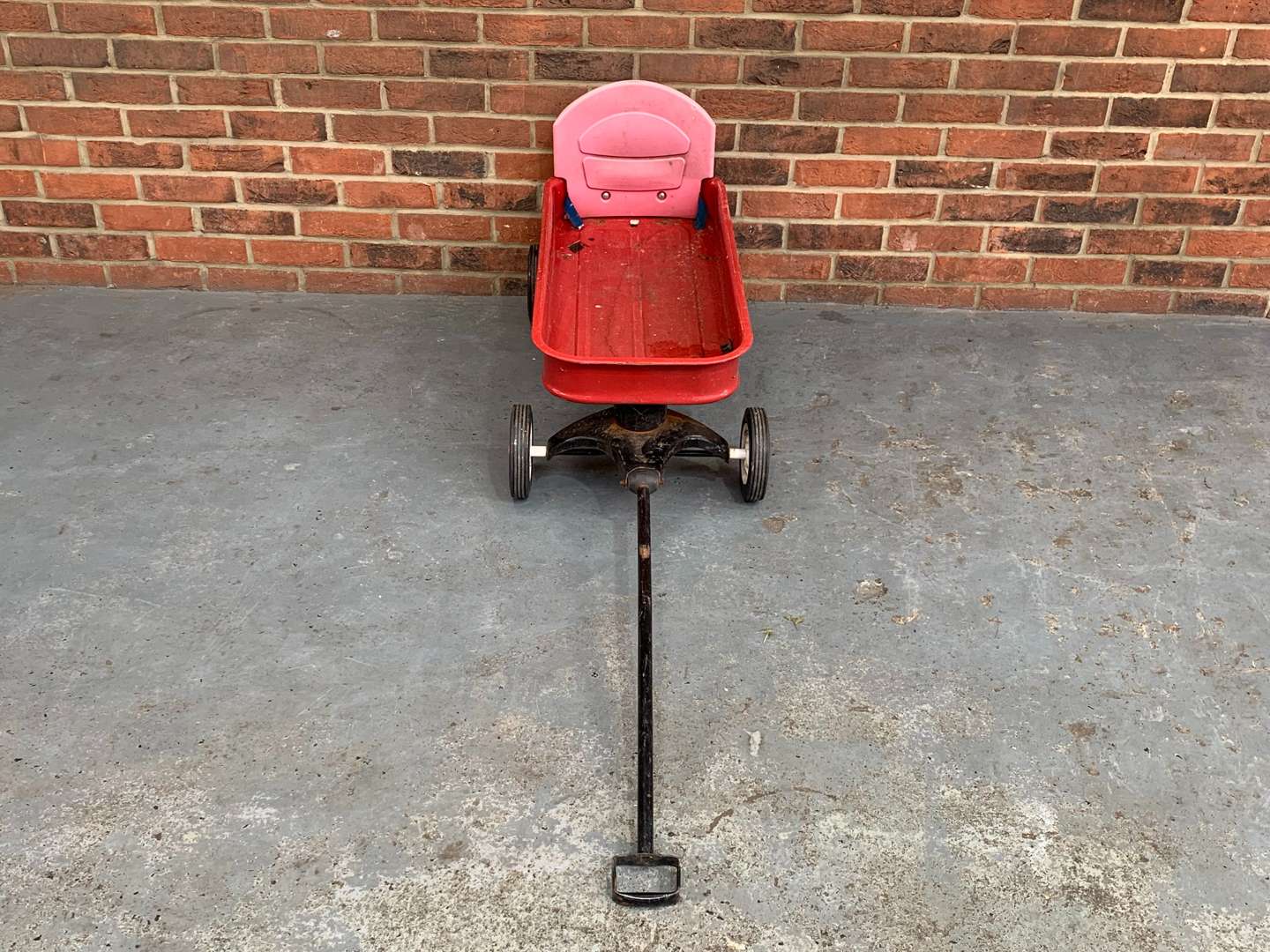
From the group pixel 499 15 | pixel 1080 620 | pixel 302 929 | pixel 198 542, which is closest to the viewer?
pixel 302 929

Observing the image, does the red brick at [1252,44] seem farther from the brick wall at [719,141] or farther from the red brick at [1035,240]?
the red brick at [1035,240]

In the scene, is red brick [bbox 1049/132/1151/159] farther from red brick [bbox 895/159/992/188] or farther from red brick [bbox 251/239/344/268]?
red brick [bbox 251/239/344/268]

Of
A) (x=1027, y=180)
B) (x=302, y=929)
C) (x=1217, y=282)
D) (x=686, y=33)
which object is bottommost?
(x=302, y=929)

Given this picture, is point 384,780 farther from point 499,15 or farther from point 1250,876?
point 499,15

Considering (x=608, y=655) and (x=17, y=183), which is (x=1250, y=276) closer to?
(x=608, y=655)

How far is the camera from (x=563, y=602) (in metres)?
2.57

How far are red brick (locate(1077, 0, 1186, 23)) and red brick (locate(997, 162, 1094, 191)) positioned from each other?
0.44m

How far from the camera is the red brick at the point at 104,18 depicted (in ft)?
11.6

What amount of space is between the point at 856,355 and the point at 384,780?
2088mm

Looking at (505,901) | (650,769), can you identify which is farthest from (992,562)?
(505,901)

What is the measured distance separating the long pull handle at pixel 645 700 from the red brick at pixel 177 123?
2.15 m

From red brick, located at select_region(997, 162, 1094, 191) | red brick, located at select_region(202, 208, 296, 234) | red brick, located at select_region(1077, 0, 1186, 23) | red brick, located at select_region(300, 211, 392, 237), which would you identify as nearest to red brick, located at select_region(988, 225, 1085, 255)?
red brick, located at select_region(997, 162, 1094, 191)

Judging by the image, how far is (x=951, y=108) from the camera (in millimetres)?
3621

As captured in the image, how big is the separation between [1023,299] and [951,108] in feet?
2.31
